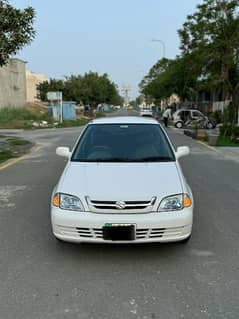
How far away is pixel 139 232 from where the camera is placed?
160 inches

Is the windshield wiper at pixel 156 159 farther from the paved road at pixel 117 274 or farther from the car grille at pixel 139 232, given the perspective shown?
the car grille at pixel 139 232

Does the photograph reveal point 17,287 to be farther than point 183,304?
Yes

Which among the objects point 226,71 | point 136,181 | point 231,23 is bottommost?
point 136,181

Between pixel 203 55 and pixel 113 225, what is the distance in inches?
756

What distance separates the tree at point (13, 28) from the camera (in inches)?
398

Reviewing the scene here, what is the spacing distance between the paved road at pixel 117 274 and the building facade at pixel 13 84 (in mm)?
Answer: 38497

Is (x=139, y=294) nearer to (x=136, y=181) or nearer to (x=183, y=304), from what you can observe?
(x=183, y=304)

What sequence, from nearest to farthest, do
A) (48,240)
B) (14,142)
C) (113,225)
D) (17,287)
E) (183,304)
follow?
(183,304)
(17,287)
(113,225)
(48,240)
(14,142)

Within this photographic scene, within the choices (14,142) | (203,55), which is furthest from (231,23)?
(14,142)

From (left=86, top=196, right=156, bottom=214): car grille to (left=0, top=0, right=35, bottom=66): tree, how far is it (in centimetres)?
742

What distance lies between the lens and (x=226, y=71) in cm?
2142

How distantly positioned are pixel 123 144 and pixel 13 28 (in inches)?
257

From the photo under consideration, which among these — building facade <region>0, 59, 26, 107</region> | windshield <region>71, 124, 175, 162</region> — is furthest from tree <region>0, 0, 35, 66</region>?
building facade <region>0, 59, 26, 107</region>

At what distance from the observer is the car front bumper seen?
4.05m
